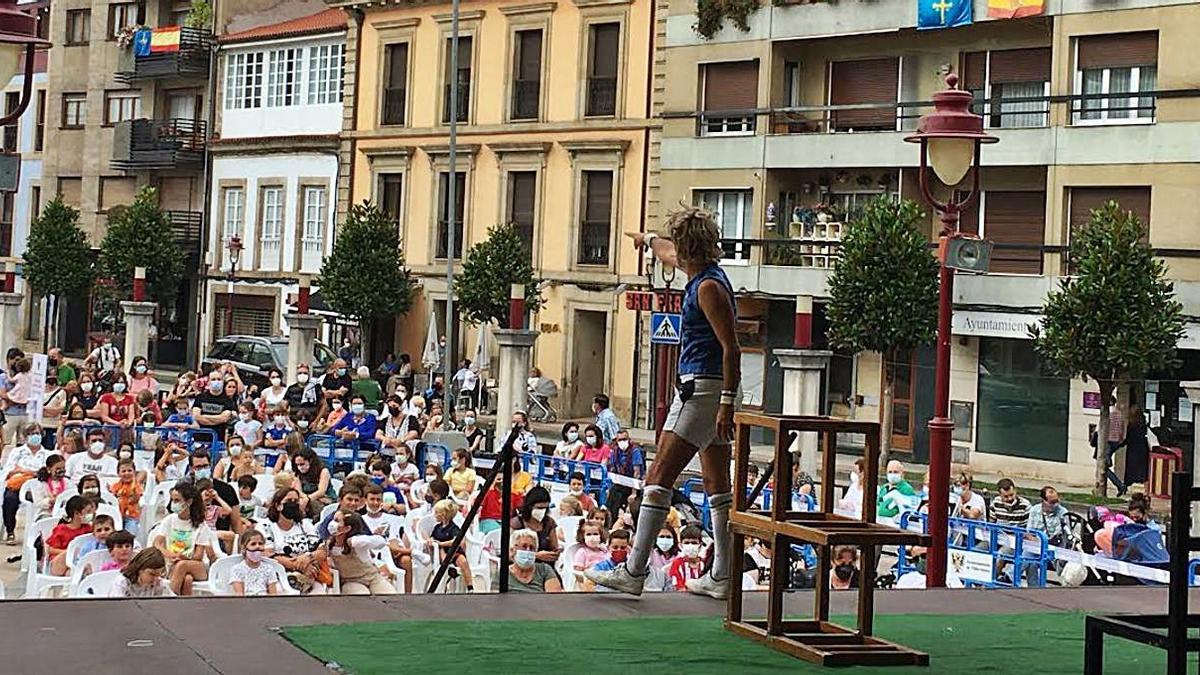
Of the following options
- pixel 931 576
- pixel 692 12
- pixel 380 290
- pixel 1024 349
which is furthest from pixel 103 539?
pixel 380 290

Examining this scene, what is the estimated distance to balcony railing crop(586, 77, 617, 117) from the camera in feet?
147

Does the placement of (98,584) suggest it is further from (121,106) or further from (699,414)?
(121,106)

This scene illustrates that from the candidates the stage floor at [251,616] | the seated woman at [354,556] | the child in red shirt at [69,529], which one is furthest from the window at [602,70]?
the stage floor at [251,616]

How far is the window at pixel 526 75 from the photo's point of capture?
153 ft

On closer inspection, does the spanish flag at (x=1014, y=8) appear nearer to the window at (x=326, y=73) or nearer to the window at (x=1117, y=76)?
the window at (x=1117, y=76)

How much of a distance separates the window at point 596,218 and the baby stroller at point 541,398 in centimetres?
307

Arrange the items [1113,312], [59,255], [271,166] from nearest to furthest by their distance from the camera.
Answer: [1113,312] → [271,166] → [59,255]

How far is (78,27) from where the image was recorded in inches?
2539

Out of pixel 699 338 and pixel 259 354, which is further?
pixel 259 354

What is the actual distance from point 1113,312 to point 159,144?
34.8m

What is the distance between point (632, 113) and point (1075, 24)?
1167cm

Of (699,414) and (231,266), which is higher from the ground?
(231,266)

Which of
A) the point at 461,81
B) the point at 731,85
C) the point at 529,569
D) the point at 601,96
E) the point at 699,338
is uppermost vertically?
the point at 461,81

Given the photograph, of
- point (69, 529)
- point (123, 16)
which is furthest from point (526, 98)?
point (69, 529)
